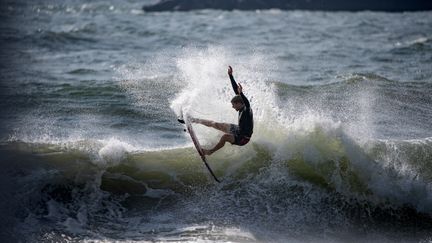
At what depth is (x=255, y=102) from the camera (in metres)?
13.9

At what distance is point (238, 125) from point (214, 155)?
133cm

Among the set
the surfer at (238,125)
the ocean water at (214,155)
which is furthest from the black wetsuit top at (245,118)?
the ocean water at (214,155)

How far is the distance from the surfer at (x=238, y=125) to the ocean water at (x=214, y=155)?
0.88m

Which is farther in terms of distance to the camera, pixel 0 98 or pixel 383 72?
pixel 383 72

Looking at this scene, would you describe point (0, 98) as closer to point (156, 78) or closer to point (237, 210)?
point (156, 78)

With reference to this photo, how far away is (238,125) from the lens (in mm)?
11555

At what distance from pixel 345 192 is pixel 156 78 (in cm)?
945

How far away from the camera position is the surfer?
11.3 metres

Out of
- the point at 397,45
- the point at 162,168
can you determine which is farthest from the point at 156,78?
the point at 397,45

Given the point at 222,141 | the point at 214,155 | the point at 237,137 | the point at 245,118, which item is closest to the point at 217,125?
the point at 222,141

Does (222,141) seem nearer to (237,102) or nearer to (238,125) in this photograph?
(238,125)

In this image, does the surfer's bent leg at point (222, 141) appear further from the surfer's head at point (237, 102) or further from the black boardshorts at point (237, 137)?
the surfer's head at point (237, 102)

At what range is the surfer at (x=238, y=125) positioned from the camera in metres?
11.3

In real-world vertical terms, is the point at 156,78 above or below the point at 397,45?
below
